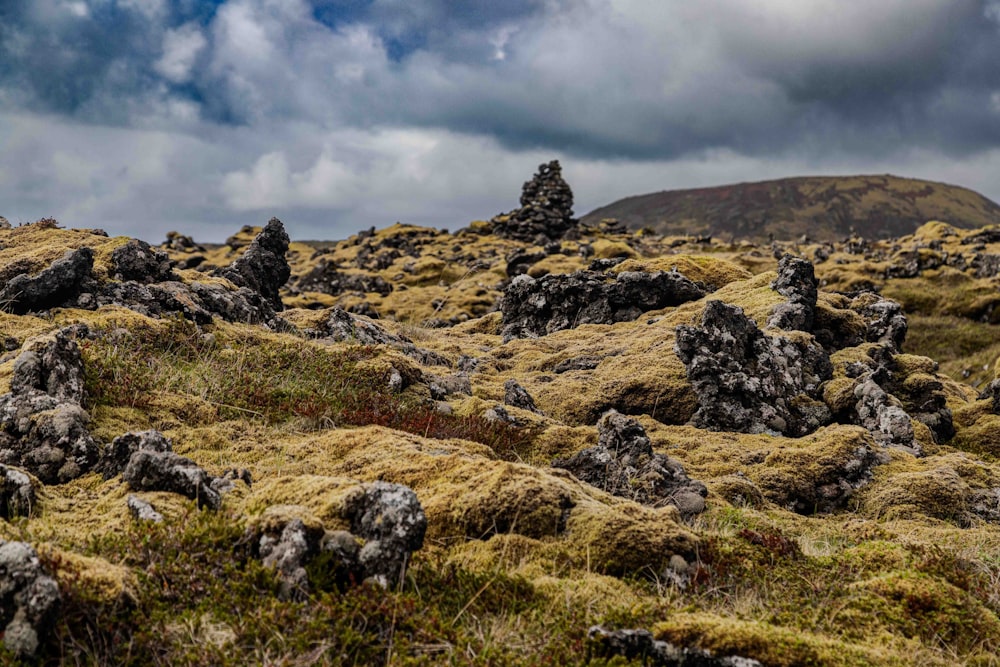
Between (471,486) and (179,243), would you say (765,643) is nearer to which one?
(471,486)

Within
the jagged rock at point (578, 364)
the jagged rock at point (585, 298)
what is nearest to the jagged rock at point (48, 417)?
the jagged rock at point (578, 364)

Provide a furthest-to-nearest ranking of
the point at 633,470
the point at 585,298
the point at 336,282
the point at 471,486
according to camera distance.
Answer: the point at 336,282 → the point at 585,298 → the point at 633,470 → the point at 471,486

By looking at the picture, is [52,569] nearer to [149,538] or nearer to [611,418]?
[149,538]

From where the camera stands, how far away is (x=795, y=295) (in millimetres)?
→ 19016

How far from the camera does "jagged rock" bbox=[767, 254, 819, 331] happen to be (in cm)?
1812

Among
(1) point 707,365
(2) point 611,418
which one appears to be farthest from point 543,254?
(2) point 611,418

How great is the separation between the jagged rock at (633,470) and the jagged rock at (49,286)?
39.3ft

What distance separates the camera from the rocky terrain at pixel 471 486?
480 cm

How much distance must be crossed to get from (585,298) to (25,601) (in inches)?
822

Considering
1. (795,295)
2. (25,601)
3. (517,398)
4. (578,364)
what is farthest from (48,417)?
(795,295)

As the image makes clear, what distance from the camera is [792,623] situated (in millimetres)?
5477

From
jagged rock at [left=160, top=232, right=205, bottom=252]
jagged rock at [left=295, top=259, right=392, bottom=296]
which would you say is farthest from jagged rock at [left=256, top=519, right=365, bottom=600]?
jagged rock at [left=160, top=232, right=205, bottom=252]

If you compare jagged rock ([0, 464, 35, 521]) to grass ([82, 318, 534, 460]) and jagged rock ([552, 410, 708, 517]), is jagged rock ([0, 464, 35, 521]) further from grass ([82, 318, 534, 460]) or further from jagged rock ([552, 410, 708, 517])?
jagged rock ([552, 410, 708, 517])

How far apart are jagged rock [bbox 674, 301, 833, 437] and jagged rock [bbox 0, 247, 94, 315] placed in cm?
1385
